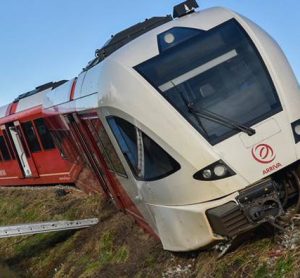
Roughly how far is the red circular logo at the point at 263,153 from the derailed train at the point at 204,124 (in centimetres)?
1

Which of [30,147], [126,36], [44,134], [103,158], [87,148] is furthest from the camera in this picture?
[30,147]

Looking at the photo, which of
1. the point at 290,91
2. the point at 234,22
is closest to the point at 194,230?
the point at 290,91

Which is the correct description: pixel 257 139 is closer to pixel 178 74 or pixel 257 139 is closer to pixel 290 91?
pixel 290 91

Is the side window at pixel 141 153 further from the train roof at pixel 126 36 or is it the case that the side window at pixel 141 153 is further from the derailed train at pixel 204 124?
the train roof at pixel 126 36

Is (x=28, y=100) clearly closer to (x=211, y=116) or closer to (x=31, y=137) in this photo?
(x=31, y=137)

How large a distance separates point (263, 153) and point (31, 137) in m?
10.6

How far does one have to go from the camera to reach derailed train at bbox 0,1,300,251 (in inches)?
253

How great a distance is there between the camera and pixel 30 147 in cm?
1658

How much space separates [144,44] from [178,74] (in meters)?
0.69

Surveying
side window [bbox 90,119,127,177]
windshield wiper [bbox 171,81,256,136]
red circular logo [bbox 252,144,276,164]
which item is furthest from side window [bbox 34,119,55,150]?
red circular logo [bbox 252,144,276,164]

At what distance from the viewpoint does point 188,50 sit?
23.1 ft

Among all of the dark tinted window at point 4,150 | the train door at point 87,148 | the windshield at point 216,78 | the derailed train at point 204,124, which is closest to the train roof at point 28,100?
the dark tinted window at point 4,150

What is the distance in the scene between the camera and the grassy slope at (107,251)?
630 cm

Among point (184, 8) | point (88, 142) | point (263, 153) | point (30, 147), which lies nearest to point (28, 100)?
point (30, 147)
